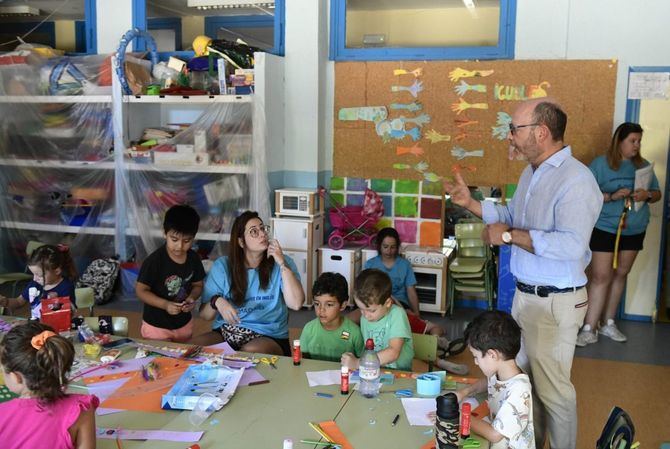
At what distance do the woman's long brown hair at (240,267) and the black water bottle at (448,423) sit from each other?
1537mm

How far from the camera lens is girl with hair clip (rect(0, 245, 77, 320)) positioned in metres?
3.25

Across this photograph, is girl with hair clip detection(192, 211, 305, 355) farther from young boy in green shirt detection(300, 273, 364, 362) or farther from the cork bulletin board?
the cork bulletin board

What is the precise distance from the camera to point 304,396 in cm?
223

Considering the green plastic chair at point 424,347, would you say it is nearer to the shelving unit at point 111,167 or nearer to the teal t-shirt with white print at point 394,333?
the teal t-shirt with white print at point 394,333

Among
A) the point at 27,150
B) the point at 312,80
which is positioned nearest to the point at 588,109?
the point at 312,80

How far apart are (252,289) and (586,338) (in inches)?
108

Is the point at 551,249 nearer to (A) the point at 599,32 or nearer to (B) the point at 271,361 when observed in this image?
(B) the point at 271,361

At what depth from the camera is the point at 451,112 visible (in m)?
5.47

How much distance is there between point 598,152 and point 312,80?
245 cm

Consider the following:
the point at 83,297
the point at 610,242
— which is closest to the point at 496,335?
the point at 83,297

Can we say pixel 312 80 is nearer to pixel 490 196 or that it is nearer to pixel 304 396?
pixel 490 196

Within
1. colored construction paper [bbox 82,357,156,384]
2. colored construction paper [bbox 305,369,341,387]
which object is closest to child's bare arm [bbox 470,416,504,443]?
colored construction paper [bbox 305,369,341,387]

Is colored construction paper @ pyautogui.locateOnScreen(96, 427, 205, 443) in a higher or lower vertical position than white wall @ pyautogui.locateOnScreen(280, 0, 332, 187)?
lower

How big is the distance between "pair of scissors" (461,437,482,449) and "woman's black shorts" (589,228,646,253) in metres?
3.30
